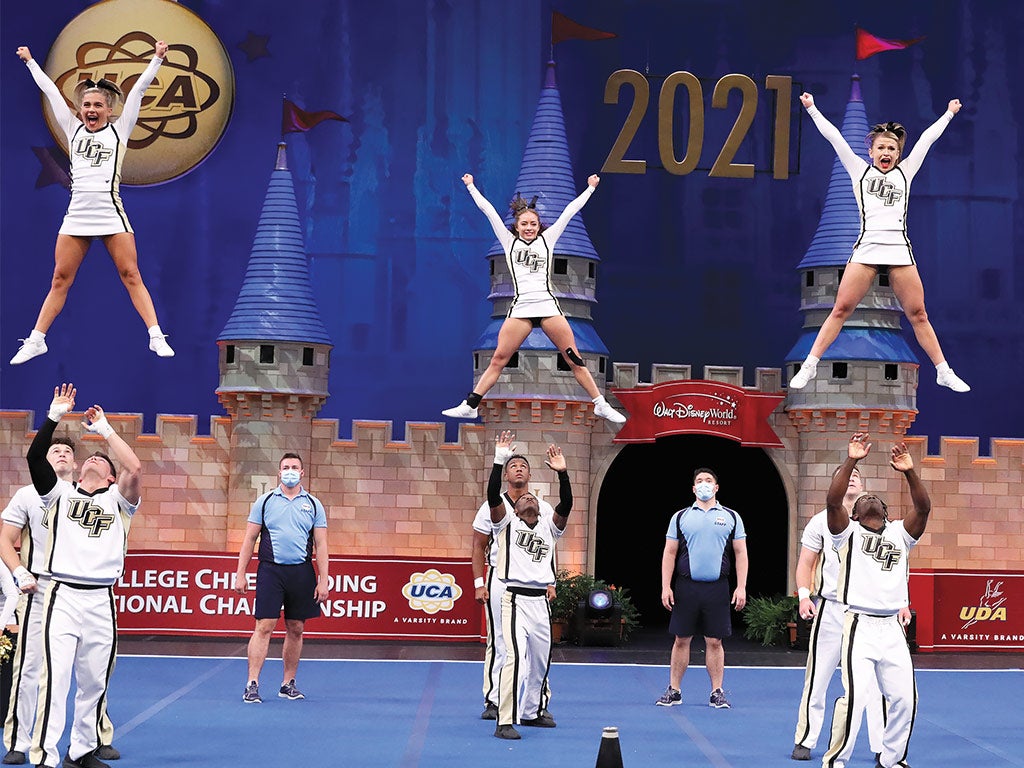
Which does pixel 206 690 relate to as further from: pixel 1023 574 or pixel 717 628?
pixel 1023 574

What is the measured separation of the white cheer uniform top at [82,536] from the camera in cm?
867

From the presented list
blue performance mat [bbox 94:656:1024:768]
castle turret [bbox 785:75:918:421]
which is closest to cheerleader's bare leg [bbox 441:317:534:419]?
blue performance mat [bbox 94:656:1024:768]

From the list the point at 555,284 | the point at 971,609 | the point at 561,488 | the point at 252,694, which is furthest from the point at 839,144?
the point at 971,609

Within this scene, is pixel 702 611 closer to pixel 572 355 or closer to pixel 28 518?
pixel 572 355

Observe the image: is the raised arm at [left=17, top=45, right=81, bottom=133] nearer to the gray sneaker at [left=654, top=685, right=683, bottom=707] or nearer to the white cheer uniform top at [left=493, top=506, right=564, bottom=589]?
the white cheer uniform top at [left=493, top=506, right=564, bottom=589]

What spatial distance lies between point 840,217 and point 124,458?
13325 millimetres

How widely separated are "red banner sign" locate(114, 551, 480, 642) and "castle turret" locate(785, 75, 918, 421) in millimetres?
5521

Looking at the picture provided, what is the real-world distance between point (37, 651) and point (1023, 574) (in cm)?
1307

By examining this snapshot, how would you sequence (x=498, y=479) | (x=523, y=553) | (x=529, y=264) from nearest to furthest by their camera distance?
(x=529, y=264), (x=498, y=479), (x=523, y=553)

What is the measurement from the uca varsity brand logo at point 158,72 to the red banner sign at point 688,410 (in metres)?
8.16

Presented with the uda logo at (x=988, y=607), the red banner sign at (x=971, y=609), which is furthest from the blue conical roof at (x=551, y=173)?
the uda logo at (x=988, y=607)

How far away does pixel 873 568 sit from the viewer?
8.80 m

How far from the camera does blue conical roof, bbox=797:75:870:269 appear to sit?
19.4 metres

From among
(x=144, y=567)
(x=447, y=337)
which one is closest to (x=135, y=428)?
(x=144, y=567)
